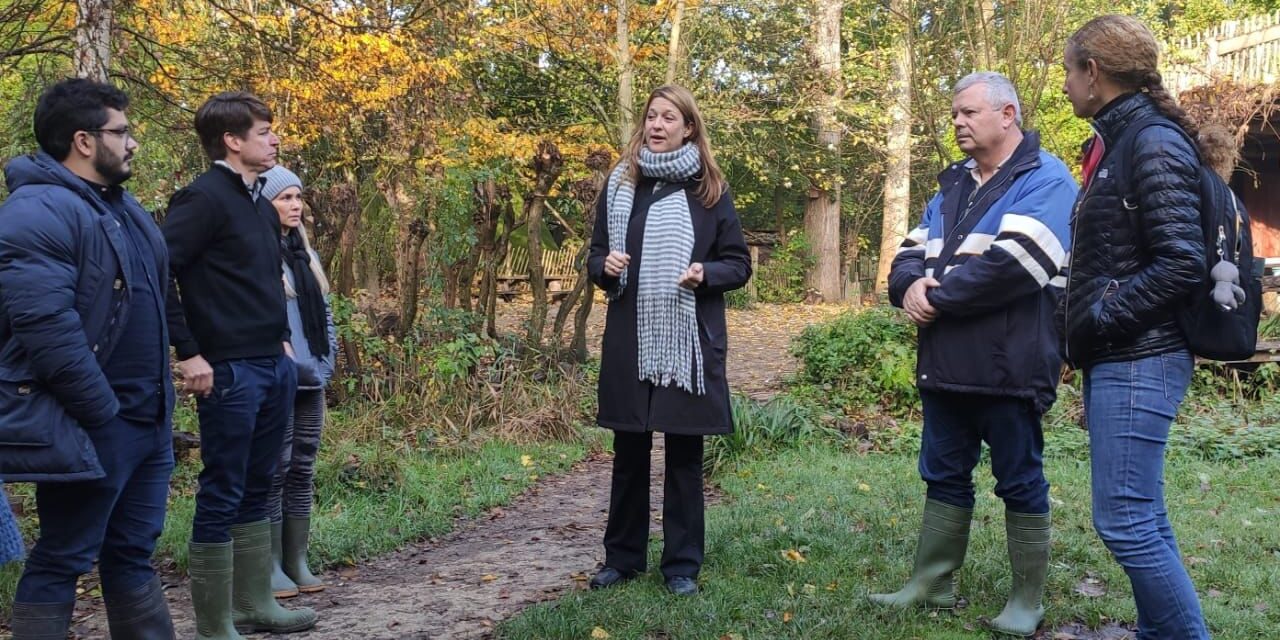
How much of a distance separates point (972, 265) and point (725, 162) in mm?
18617

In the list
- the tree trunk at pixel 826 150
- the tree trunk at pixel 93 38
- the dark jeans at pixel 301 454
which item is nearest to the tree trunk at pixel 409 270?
the tree trunk at pixel 93 38

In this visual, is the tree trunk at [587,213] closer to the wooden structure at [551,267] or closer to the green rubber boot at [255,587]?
the green rubber boot at [255,587]

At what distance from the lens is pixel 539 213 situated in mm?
10586

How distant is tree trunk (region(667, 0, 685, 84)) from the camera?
49.3 ft

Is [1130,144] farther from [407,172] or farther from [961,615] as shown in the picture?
[407,172]

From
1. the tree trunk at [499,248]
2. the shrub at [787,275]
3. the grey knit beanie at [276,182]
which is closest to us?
the grey knit beanie at [276,182]

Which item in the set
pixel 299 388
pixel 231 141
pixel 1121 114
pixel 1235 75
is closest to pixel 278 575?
pixel 299 388

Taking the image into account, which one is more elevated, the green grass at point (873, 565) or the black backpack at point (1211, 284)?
the black backpack at point (1211, 284)

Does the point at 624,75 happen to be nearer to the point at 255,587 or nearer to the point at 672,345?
the point at 672,345

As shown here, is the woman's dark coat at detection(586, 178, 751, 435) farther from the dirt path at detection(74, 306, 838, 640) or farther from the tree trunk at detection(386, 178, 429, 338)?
the tree trunk at detection(386, 178, 429, 338)

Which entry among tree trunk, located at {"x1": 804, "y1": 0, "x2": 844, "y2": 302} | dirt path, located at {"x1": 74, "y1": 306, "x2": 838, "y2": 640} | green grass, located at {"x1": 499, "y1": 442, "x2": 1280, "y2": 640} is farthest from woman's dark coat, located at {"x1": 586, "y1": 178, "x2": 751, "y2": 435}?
tree trunk, located at {"x1": 804, "y1": 0, "x2": 844, "y2": 302}

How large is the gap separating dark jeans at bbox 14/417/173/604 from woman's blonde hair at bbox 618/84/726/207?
2320mm

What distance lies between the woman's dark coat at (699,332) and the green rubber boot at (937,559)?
0.94 m

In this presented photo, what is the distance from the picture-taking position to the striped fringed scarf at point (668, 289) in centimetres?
448
